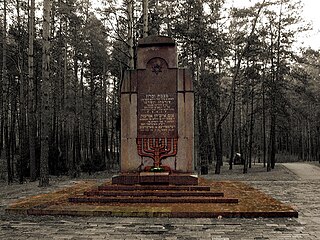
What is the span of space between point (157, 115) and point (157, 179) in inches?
75.6

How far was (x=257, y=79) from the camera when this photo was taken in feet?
79.9

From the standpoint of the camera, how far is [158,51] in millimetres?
10570

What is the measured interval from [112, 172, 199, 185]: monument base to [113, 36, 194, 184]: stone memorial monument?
0.38m

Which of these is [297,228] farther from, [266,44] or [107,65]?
[107,65]

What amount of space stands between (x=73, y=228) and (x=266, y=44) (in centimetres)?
2146

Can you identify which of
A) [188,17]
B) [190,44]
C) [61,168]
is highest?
[188,17]

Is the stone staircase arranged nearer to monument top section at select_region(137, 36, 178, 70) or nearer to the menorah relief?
the menorah relief

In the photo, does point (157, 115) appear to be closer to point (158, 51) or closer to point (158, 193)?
point (158, 51)

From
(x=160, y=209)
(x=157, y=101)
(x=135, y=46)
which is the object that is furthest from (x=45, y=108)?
(x=135, y=46)

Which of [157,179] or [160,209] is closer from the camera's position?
[160,209]

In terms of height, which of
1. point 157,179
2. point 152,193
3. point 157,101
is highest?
point 157,101

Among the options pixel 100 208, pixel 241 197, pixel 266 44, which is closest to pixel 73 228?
pixel 100 208

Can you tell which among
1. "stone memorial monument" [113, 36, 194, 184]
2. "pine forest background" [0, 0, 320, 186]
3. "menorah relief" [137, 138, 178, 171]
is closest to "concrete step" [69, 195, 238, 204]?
"stone memorial monument" [113, 36, 194, 184]

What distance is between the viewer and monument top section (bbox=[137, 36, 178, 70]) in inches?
414
